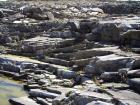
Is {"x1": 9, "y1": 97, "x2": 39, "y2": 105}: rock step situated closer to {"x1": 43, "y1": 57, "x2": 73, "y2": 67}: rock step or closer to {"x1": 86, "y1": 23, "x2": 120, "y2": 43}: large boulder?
{"x1": 43, "y1": 57, "x2": 73, "y2": 67}: rock step

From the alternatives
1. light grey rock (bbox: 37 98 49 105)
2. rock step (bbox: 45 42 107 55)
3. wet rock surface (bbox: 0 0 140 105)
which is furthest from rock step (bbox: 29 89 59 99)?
rock step (bbox: 45 42 107 55)

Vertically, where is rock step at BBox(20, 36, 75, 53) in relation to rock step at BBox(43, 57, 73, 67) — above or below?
above

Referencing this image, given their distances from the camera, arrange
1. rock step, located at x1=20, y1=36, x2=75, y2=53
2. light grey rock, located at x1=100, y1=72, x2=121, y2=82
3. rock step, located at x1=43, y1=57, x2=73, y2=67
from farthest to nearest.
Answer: rock step, located at x1=20, y1=36, x2=75, y2=53
rock step, located at x1=43, y1=57, x2=73, y2=67
light grey rock, located at x1=100, y1=72, x2=121, y2=82

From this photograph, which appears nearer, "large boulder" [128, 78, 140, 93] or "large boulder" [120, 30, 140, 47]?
"large boulder" [128, 78, 140, 93]

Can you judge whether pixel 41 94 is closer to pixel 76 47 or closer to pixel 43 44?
pixel 76 47

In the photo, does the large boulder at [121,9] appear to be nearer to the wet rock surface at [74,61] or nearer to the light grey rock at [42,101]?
the wet rock surface at [74,61]

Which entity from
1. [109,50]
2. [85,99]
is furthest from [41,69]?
[85,99]

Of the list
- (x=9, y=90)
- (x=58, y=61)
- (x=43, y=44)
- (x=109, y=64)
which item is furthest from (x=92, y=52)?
(x=9, y=90)

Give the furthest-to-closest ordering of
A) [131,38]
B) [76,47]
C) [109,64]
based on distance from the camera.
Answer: [76,47] < [131,38] < [109,64]

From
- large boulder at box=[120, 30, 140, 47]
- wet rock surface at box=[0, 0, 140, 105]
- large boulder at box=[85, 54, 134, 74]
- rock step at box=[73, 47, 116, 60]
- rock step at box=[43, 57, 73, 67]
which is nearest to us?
wet rock surface at box=[0, 0, 140, 105]
